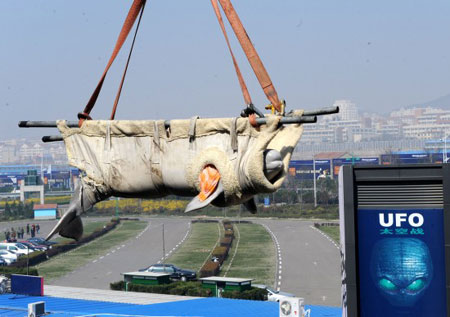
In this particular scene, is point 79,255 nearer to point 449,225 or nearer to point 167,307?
point 167,307

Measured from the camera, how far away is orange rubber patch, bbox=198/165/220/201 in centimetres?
849

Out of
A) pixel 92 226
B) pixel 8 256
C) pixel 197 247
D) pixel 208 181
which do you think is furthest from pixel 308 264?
pixel 208 181

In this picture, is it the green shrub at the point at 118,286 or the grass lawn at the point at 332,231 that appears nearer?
the green shrub at the point at 118,286

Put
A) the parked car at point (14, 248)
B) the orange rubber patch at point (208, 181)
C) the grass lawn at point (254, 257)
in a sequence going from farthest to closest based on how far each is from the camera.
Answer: the parked car at point (14, 248) → the grass lawn at point (254, 257) → the orange rubber patch at point (208, 181)

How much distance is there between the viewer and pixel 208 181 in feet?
28.1

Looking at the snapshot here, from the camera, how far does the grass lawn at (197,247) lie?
42.3 meters

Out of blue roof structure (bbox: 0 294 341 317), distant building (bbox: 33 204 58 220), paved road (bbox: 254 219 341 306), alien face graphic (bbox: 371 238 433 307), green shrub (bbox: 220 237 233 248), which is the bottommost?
paved road (bbox: 254 219 341 306)

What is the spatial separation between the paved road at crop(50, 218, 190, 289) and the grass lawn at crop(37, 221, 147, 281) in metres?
0.46

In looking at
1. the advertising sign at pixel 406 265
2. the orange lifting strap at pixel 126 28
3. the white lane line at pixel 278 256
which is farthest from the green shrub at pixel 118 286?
the orange lifting strap at pixel 126 28

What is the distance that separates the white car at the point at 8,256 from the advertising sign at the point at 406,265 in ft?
103

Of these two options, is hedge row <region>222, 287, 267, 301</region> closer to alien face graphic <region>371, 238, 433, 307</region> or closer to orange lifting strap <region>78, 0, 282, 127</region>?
alien face graphic <region>371, 238, 433, 307</region>

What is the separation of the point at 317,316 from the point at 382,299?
30.5ft

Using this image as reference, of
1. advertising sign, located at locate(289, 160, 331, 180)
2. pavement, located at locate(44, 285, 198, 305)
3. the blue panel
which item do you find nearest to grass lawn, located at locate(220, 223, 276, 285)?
pavement, located at locate(44, 285, 198, 305)

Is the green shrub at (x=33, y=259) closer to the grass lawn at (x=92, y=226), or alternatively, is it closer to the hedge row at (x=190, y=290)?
the grass lawn at (x=92, y=226)
